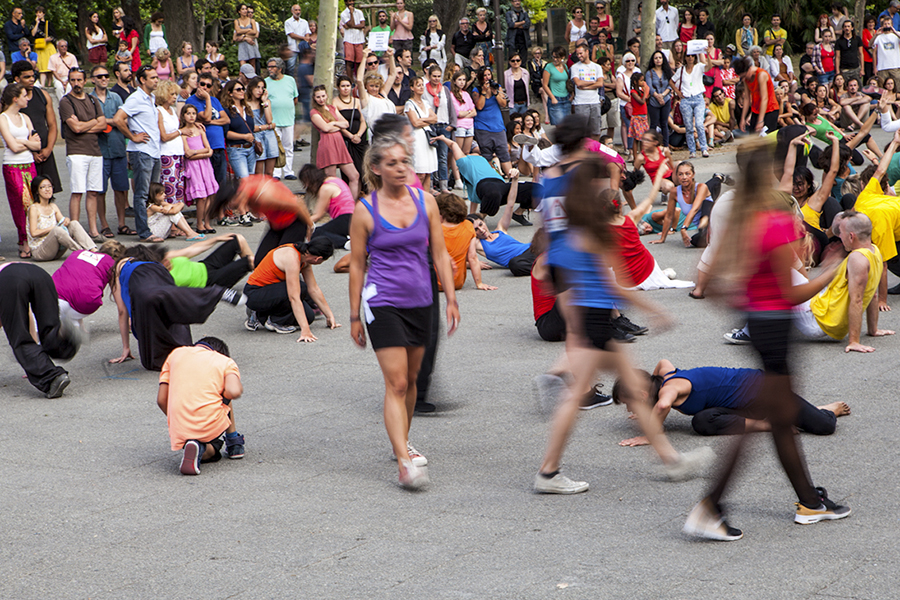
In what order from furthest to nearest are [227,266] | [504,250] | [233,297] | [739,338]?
[504,250], [227,266], [233,297], [739,338]

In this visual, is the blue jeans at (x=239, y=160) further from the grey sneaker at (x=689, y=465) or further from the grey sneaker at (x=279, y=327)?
the grey sneaker at (x=689, y=465)

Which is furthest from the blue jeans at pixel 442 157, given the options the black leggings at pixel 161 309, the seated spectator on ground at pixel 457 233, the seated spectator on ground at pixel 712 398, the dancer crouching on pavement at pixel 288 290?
the seated spectator on ground at pixel 712 398

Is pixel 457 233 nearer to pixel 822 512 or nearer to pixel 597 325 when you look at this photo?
pixel 597 325

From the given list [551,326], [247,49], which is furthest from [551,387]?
[247,49]

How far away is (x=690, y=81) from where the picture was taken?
1848 centimetres

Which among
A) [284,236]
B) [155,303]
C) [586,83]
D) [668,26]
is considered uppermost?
[668,26]

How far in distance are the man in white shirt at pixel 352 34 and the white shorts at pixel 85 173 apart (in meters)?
8.36

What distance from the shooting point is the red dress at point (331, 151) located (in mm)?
14523

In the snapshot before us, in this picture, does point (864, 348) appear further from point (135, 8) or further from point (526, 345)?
point (135, 8)

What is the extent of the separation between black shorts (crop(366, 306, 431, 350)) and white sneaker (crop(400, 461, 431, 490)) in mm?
624

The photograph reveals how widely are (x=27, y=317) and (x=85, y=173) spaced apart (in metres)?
5.89

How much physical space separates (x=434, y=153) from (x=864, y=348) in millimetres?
8556

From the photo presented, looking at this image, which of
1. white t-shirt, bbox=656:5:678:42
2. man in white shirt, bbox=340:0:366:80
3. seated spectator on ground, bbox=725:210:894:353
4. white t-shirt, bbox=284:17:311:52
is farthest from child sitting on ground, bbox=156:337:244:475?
white t-shirt, bbox=656:5:678:42

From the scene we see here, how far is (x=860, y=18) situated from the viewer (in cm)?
2800
